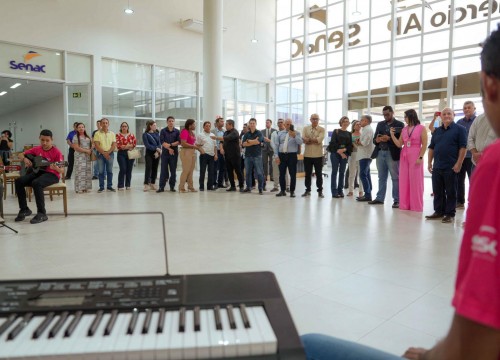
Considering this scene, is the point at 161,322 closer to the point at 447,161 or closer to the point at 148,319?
the point at 148,319

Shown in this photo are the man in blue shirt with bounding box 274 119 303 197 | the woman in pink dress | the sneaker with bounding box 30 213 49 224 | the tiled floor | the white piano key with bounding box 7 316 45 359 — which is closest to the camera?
the white piano key with bounding box 7 316 45 359

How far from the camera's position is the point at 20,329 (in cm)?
78

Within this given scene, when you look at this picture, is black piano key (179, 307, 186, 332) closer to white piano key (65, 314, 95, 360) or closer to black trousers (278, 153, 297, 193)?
white piano key (65, 314, 95, 360)

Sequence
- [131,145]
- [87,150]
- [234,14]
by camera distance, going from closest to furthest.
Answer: [87,150]
[131,145]
[234,14]

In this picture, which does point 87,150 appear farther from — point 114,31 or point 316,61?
point 316,61

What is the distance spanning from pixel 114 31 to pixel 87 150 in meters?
5.85

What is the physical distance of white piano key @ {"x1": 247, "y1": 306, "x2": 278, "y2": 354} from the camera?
738 millimetres

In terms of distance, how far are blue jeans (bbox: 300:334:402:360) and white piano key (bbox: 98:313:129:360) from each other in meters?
0.47

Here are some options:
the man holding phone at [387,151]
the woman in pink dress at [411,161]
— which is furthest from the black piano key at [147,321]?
the man holding phone at [387,151]

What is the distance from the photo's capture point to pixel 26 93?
1570cm

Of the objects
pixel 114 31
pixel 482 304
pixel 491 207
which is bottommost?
pixel 482 304

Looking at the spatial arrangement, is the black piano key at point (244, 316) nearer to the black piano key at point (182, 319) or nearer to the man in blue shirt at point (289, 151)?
the black piano key at point (182, 319)

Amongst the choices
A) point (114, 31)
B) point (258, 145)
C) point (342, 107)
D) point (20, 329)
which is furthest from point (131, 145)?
point (342, 107)

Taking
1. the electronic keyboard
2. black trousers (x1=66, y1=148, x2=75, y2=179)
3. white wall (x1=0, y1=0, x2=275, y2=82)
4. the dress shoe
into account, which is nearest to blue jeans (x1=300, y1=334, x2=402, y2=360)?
the electronic keyboard
